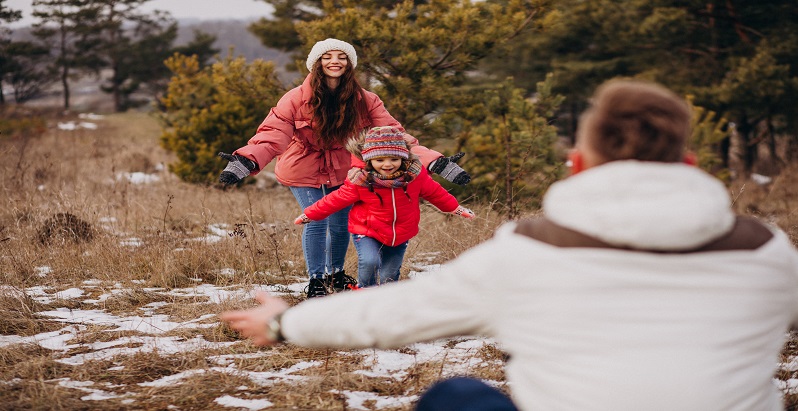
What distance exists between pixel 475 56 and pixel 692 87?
8.43 m

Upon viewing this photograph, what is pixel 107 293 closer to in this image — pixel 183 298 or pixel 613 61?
pixel 183 298

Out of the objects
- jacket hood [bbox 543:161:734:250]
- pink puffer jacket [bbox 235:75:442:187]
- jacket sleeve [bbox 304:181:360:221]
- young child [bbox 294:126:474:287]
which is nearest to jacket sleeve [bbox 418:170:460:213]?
young child [bbox 294:126:474:287]

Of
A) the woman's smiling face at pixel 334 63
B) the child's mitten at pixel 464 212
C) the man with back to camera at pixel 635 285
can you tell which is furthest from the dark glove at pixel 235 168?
the man with back to camera at pixel 635 285

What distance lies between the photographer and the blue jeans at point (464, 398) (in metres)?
1.39

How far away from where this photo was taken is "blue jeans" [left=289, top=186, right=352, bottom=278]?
436 centimetres

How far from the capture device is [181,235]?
6.05 meters

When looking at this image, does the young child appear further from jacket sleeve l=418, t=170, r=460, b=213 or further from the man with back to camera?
the man with back to camera

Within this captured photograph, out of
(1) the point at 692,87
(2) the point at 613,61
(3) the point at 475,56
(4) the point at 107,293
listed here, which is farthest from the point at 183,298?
(2) the point at 613,61

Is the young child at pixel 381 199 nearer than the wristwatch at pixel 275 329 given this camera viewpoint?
No

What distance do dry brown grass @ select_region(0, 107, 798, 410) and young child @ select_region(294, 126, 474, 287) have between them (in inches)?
28.4

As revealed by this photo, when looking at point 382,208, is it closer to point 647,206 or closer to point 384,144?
point 384,144

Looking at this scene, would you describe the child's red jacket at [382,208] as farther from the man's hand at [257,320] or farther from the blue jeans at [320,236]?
the man's hand at [257,320]

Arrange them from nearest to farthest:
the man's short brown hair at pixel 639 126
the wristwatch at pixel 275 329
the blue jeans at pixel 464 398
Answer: the man's short brown hair at pixel 639 126 < the blue jeans at pixel 464 398 < the wristwatch at pixel 275 329

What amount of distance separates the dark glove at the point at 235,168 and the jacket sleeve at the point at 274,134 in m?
0.04
